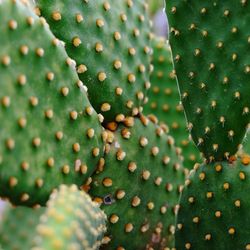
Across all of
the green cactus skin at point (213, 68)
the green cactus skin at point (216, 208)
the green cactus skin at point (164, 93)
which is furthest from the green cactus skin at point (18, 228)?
the green cactus skin at point (213, 68)

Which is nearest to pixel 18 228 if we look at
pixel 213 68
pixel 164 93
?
pixel 164 93

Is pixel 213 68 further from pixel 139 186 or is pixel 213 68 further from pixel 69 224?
pixel 69 224

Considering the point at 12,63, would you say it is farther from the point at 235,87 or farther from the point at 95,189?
the point at 235,87

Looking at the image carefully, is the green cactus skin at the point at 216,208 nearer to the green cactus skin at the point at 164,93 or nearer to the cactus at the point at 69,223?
the cactus at the point at 69,223

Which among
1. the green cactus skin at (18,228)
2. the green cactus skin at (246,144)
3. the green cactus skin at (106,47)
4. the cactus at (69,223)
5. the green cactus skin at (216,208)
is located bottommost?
the green cactus skin at (18,228)

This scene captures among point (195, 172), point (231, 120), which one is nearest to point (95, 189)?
point (195, 172)

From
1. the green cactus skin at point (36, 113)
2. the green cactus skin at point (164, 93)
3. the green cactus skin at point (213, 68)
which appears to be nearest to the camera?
the green cactus skin at point (36, 113)

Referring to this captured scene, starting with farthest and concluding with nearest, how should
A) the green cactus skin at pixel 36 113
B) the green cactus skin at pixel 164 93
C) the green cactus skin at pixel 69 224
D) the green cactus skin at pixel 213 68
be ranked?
the green cactus skin at pixel 164 93 → the green cactus skin at pixel 213 68 → the green cactus skin at pixel 36 113 → the green cactus skin at pixel 69 224
